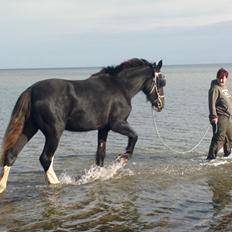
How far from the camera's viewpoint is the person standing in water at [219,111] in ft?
39.4

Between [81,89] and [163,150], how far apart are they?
5.78 metres

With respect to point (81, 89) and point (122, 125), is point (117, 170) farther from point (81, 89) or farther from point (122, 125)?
point (81, 89)

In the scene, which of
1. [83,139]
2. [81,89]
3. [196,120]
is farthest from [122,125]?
[196,120]

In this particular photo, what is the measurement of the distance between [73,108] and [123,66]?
1.83 metres

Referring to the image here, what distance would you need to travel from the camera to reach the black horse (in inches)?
354

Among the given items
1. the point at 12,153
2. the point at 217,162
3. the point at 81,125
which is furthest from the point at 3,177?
the point at 217,162

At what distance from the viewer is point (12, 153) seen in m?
9.12

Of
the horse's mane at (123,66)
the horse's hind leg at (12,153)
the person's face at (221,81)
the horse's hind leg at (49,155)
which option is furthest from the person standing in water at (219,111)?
the horse's hind leg at (12,153)

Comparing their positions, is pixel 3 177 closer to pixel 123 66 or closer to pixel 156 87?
pixel 123 66

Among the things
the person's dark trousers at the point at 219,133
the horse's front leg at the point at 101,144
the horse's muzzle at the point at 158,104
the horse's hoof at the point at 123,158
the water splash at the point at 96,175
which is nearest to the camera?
the water splash at the point at 96,175

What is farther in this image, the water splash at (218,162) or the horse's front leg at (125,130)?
the water splash at (218,162)

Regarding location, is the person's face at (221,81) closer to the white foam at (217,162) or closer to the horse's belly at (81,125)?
the white foam at (217,162)

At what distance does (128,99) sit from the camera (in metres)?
10.2

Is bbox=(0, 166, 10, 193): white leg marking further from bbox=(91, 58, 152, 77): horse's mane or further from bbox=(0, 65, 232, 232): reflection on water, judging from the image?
bbox=(91, 58, 152, 77): horse's mane
